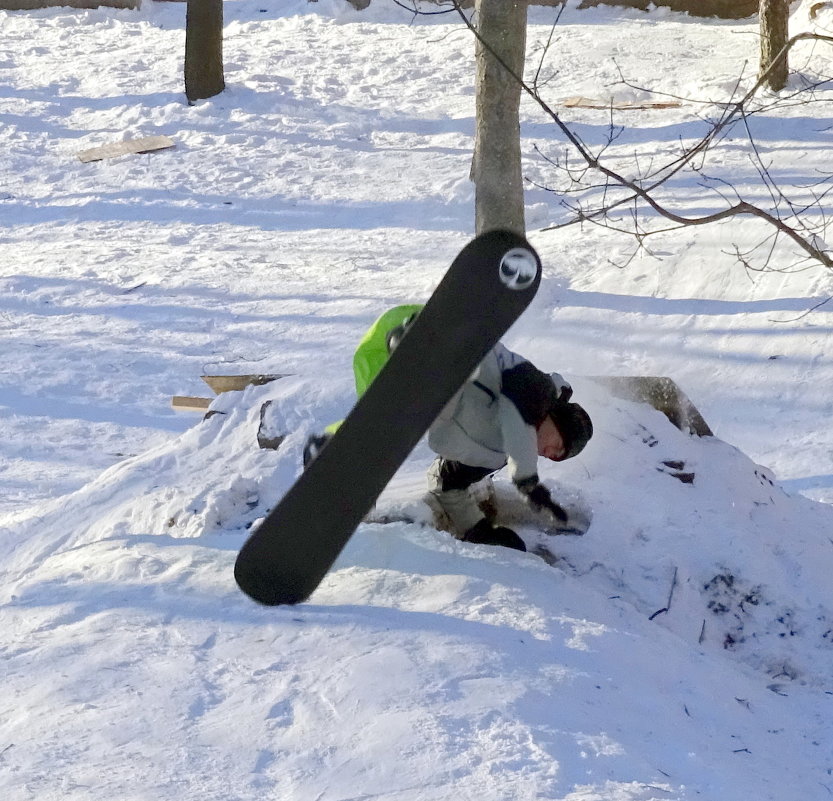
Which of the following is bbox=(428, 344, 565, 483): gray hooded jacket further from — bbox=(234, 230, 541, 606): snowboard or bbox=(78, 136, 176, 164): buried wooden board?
bbox=(78, 136, 176, 164): buried wooden board

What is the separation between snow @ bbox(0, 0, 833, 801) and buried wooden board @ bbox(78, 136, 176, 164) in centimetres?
13

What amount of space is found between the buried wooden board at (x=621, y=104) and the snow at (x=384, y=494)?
118 millimetres

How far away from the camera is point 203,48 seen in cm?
1309

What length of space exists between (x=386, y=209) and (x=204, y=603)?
7.88m

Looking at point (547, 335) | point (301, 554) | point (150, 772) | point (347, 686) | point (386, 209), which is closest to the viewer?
point (150, 772)

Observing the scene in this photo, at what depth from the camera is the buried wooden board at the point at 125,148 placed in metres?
12.2

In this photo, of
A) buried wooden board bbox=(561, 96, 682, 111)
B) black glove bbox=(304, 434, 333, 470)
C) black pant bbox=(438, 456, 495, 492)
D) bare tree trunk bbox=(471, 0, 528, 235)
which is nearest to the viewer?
black glove bbox=(304, 434, 333, 470)

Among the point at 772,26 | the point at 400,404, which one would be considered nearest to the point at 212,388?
the point at 400,404

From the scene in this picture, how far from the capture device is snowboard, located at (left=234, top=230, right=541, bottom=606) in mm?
3270

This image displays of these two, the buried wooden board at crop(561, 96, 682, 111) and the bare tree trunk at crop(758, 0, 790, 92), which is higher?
the bare tree trunk at crop(758, 0, 790, 92)

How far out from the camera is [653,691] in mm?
3223

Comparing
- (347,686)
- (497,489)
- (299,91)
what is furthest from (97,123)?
(347,686)

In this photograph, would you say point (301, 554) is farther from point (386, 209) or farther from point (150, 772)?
point (386, 209)

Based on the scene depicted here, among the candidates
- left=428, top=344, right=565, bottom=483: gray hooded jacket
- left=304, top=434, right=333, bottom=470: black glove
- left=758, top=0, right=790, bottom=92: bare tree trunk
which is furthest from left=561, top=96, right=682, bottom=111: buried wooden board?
left=304, top=434, right=333, bottom=470: black glove
